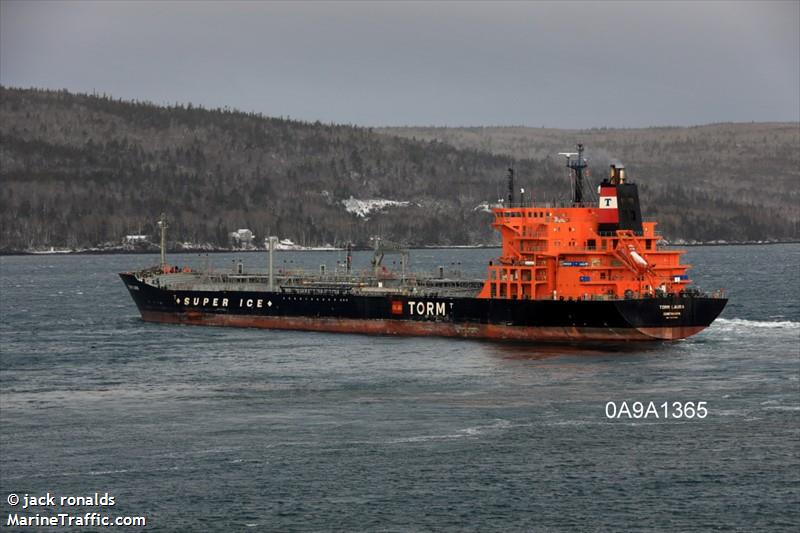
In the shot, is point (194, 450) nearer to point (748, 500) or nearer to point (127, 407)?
point (127, 407)

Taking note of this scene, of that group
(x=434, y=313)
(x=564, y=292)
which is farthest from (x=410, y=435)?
(x=434, y=313)

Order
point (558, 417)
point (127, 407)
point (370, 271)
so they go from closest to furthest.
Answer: point (558, 417), point (127, 407), point (370, 271)

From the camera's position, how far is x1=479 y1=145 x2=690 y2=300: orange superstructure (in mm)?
94312

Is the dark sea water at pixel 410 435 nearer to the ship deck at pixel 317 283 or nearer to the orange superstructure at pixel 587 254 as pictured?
the orange superstructure at pixel 587 254

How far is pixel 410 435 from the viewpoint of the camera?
6162cm

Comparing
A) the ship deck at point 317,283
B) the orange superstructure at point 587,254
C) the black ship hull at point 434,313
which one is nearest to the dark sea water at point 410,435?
the black ship hull at point 434,313

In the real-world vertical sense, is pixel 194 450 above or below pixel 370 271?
below

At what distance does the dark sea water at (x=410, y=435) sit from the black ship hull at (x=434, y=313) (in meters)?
2.34

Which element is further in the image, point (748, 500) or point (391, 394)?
point (391, 394)

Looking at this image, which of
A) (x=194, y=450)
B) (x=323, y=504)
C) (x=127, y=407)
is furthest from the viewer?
(x=127, y=407)

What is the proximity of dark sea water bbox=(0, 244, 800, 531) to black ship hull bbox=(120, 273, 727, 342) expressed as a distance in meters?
2.34

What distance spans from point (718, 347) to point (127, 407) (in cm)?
3946

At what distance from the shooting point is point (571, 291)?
313ft

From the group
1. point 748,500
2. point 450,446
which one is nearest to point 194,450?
point 450,446
